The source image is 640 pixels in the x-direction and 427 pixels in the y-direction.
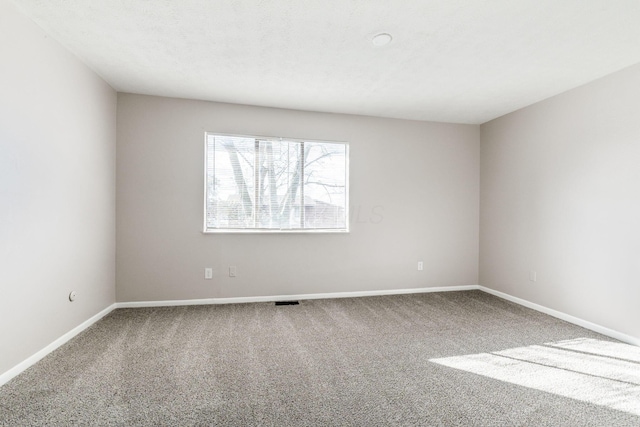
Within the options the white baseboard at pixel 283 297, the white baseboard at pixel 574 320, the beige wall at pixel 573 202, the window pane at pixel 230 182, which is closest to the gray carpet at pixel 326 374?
the white baseboard at pixel 574 320

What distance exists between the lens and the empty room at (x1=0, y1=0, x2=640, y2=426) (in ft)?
6.49

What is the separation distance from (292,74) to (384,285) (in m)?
3.00

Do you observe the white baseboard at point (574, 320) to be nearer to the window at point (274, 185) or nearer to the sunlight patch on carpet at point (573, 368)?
the sunlight patch on carpet at point (573, 368)

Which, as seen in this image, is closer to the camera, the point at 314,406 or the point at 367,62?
the point at 314,406

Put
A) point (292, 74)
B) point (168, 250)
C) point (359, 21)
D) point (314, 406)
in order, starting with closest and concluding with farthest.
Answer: point (314, 406) → point (359, 21) → point (292, 74) → point (168, 250)

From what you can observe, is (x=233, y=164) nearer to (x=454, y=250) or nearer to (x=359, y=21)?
(x=359, y=21)

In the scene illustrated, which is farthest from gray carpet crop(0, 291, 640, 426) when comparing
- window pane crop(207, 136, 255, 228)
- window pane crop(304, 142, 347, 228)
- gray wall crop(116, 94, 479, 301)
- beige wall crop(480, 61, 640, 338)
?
window pane crop(304, 142, 347, 228)

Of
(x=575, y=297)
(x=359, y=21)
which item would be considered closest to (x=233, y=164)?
(x=359, y=21)

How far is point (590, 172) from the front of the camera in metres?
3.11

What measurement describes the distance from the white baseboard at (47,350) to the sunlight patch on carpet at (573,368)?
117 inches

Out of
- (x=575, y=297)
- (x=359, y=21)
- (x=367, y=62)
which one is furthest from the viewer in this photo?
(x=575, y=297)

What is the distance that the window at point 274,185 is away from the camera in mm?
3830

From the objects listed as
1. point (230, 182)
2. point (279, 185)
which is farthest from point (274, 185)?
point (230, 182)

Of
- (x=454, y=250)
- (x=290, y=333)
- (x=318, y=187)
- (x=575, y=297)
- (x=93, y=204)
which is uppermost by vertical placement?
(x=318, y=187)
